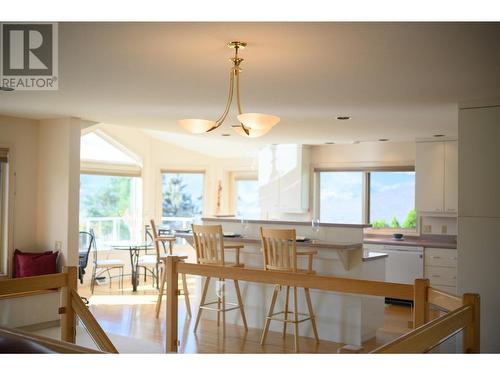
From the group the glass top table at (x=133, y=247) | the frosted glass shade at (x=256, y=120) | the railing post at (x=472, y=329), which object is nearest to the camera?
the railing post at (x=472, y=329)

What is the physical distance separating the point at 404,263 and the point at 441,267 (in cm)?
49

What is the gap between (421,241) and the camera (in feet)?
26.3

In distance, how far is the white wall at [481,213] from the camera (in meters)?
4.82

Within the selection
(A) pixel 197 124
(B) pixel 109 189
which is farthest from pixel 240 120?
(B) pixel 109 189

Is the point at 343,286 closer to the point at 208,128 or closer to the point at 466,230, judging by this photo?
the point at 208,128

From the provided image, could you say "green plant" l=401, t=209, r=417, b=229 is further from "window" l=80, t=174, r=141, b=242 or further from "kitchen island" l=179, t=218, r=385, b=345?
"window" l=80, t=174, r=141, b=242

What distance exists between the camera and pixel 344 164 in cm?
921

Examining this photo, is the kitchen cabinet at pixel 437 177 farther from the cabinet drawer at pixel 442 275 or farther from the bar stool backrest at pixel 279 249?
the bar stool backrest at pixel 279 249

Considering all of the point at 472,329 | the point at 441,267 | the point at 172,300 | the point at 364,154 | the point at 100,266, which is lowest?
the point at 100,266

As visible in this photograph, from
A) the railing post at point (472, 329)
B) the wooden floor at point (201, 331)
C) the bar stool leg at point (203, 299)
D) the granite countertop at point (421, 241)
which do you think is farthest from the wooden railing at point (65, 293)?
the granite countertop at point (421, 241)

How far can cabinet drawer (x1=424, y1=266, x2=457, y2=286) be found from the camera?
7.52 meters

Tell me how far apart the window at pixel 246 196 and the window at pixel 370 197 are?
136 centimetres

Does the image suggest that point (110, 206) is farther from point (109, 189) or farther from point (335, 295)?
point (335, 295)
